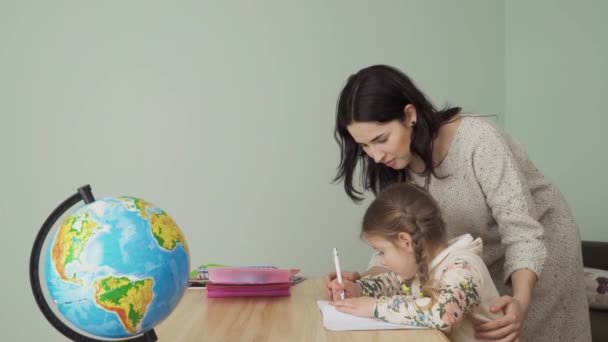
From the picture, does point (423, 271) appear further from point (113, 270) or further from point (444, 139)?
point (113, 270)

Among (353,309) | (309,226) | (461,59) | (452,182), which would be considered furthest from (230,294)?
(461,59)

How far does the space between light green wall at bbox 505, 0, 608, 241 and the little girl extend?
79.5 inches

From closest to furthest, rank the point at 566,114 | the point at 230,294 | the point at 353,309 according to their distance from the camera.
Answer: the point at 353,309 → the point at 230,294 → the point at 566,114

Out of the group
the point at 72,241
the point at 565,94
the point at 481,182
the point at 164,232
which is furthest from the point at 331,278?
A: the point at 565,94

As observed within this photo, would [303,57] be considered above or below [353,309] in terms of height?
above

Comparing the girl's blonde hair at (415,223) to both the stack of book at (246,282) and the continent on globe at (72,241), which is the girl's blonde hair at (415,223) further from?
the continent on globe at (72,241)

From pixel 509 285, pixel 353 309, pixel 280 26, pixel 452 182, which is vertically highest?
pixel 280 26

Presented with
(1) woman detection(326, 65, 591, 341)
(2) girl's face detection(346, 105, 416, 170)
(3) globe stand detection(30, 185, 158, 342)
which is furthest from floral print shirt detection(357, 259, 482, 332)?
(3) globe stand detection(30, 185, 158, 342)

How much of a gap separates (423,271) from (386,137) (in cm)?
42

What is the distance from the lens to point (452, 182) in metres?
1.97

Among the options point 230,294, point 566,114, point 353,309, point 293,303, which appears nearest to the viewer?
point 353,309

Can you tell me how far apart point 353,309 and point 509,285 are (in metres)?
0.62

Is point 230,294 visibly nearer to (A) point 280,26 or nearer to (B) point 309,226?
(B) point 309,226

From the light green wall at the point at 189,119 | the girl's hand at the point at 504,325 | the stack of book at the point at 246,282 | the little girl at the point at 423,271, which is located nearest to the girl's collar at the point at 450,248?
the little girl at the point at 423,271
